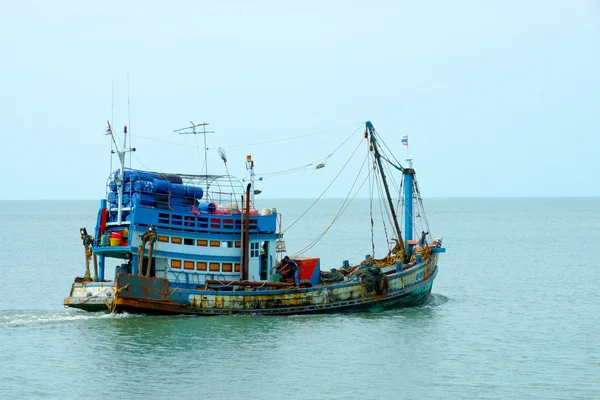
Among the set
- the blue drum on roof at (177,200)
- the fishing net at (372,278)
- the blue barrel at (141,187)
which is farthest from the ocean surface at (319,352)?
the blue barrel at (141,187)

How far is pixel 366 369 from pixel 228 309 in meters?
8.23

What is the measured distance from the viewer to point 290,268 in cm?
3672

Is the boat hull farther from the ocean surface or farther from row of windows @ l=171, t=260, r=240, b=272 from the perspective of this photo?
row of windows @ l=171, t=260, r=240, b=272

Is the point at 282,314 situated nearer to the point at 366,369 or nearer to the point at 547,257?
the point at 366,369

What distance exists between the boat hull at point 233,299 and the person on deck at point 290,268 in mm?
1016

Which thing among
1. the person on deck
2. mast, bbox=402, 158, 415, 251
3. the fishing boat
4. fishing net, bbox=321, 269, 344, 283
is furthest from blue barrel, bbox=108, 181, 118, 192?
mast, bbox=402, 158, 415, 251

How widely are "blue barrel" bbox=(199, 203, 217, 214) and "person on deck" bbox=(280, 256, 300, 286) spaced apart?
361 cm

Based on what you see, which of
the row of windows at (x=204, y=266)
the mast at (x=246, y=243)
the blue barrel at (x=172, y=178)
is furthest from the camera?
the mast at (x=246, y=243)

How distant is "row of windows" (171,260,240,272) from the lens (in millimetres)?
35047

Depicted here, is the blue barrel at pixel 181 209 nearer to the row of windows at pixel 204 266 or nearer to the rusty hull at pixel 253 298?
the row of windows at pixel 204 266

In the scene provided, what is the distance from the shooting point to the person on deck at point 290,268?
3641cm

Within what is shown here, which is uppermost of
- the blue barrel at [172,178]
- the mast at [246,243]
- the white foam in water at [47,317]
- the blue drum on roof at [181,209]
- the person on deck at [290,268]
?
the blue barrel at [172,178]

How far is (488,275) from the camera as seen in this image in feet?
193

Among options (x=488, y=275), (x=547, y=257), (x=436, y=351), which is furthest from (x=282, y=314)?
(x=547, y=257)
